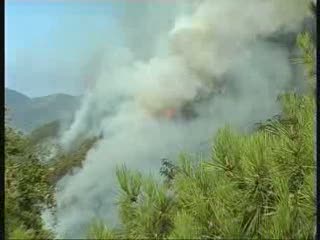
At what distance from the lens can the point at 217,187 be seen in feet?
4.82

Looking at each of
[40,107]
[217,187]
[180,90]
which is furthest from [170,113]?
[40,107]

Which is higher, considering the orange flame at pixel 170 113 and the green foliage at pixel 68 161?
the orange flame at pixel 170 113

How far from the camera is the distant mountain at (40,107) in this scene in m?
1.53

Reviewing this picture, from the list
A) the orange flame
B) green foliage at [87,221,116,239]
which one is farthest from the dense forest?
the orange flame

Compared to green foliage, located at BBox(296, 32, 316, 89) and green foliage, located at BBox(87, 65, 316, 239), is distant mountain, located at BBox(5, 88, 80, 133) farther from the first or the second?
green foliage, located at BBox(296, 32, 316, 89)

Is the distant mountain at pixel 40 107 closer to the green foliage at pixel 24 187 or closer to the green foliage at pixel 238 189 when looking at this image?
the green foliage at pixel 24 187

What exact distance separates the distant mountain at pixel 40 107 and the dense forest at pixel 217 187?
0.04 meters

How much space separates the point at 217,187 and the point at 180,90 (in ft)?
1.00

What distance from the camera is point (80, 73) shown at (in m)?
1.56

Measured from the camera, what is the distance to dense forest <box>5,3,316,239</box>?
1.40 meters

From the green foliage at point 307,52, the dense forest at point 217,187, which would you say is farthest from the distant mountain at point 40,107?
the green foliage at point 307,52
